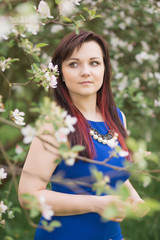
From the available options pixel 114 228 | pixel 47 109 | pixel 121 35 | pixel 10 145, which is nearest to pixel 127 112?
pixel 121 35

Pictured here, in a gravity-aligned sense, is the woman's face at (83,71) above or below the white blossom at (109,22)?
below

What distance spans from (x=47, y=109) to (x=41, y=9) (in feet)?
2.53

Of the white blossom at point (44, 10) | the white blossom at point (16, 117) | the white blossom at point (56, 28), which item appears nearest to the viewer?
the white blossom at point (16, 117)

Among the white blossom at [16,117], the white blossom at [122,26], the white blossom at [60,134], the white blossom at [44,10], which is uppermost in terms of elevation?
the white blossom at [44,10]

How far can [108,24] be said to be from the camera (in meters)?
3.02

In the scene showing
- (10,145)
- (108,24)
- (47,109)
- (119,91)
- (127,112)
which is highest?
(108,24)

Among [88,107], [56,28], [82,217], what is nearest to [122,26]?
[56,28]

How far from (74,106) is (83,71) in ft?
0.68

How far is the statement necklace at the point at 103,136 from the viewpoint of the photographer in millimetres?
1693

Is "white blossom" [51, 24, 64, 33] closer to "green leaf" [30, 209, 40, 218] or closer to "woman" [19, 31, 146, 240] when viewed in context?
"woman" [19, 31, 146, 240]

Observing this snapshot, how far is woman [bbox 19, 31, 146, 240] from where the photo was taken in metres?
1.48

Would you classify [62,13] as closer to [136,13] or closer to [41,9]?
[41,9]

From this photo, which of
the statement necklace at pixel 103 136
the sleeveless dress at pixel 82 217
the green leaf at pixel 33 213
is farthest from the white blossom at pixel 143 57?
the green leaf at pixel 33 213

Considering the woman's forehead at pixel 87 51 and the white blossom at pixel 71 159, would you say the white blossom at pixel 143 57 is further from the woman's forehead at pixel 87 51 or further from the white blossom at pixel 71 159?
the white blossom at pixel 71 159
